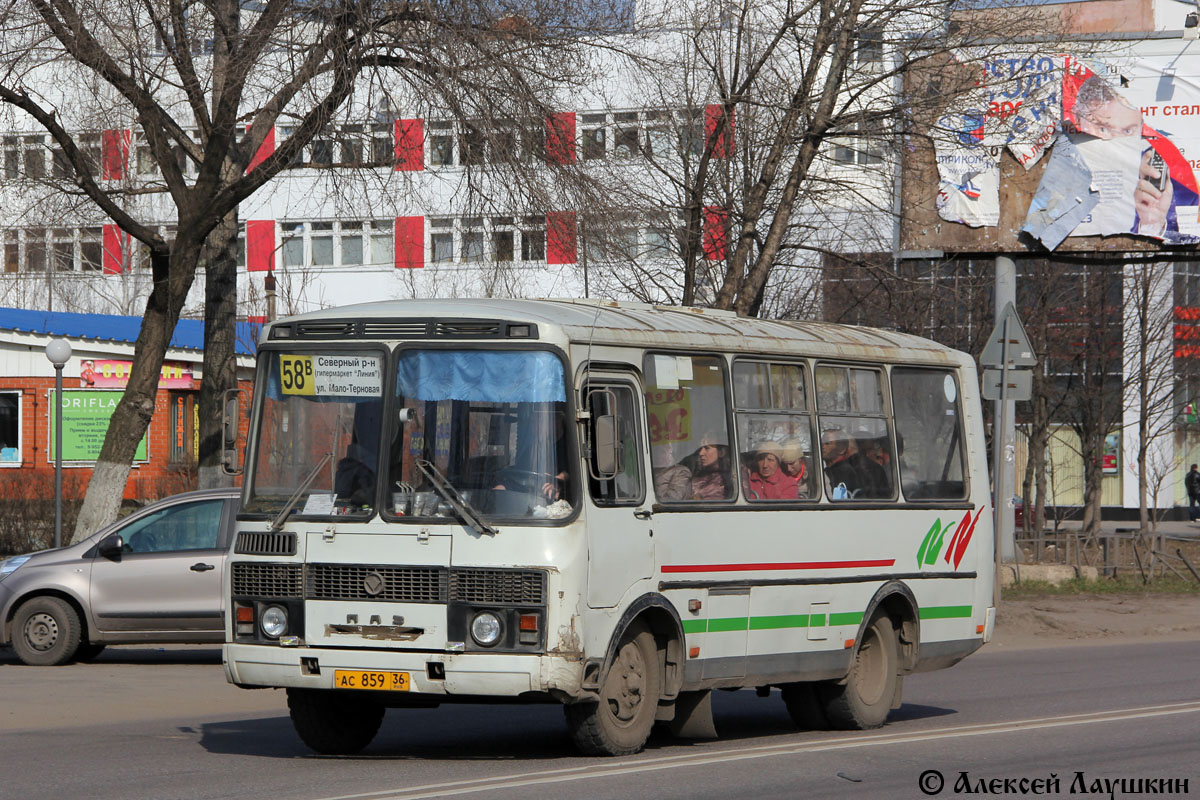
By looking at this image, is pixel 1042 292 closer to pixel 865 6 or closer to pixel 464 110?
pixel 865 6

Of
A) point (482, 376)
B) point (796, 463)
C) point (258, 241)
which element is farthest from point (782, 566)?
point (258, 241)

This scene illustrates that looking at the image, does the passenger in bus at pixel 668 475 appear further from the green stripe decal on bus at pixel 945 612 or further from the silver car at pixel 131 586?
the silver car at pixel 131 586

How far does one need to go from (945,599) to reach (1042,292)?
79.8 ft

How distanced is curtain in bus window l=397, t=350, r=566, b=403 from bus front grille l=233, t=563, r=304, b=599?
4.02ft

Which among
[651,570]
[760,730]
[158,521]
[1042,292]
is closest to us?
[651,570]

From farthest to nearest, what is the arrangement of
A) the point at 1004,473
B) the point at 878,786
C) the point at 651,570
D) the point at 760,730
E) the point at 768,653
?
the point at 1004,473
the point at 760,730
the point at 768,653
the point at 651,570
the point at 878,786

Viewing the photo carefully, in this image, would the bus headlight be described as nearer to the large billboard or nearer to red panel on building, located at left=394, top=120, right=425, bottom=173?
red panel on building, located at left=394, top=120, right=425, bottom=173

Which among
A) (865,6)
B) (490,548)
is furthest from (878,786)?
(865,6)

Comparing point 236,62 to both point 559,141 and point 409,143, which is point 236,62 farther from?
point 559,141

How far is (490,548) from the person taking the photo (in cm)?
923

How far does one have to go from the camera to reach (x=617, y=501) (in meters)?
9.74

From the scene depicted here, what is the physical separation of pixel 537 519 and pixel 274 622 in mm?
1691

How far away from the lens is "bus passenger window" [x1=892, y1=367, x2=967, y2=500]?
496 inches

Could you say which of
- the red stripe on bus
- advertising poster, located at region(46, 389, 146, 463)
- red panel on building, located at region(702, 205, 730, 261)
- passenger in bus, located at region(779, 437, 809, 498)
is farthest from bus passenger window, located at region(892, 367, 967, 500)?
advertising poster, located at region(46, 389, 146, 463)
